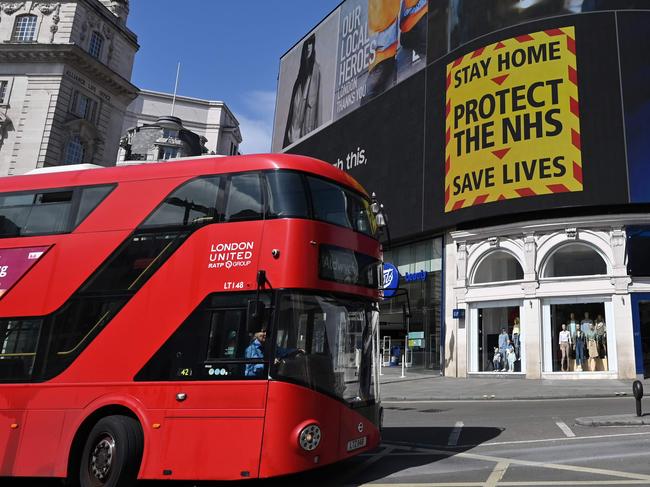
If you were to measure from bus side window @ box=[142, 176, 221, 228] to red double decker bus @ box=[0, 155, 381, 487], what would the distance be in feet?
0.07

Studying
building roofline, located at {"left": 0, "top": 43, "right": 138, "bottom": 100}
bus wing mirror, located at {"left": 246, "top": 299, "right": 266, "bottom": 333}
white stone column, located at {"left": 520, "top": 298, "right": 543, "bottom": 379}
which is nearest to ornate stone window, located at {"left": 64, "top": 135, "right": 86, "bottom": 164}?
building roofline, located at {"left": 0, "top": 43, "right": 138, "bottom": 100}

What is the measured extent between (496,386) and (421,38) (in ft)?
67.5

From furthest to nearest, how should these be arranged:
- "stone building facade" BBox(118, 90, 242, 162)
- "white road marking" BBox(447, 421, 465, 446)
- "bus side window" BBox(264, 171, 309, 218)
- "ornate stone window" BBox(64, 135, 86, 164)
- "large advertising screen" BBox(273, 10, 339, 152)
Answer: "stone building facade" BBox(118, 90, 242, 162)
"ornate stone window" BBox(64, 135, 86, 164)
"large advertising screen" BBox(273, 10, 339, 152)
"white road marking" BBox(447, 421, 465, 446)
"bus side window" BBox(264, 171, 309, 218)

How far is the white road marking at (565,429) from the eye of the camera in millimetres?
9683

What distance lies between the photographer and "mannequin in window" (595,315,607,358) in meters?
21.8

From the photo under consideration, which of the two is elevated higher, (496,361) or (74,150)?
(74,150)

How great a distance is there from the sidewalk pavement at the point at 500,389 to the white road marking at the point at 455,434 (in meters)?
4.86

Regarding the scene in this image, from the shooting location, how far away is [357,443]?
23.1ft

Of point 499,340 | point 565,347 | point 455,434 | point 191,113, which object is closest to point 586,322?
point 565,347

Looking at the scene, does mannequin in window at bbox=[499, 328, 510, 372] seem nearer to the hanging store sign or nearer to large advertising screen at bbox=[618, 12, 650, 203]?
the hanging store sign

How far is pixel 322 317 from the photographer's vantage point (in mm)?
6750

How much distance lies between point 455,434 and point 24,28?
5183 centimetres

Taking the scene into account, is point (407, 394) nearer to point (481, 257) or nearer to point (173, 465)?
point (481, 257)

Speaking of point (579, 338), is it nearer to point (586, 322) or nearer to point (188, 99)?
point (586, 322)
